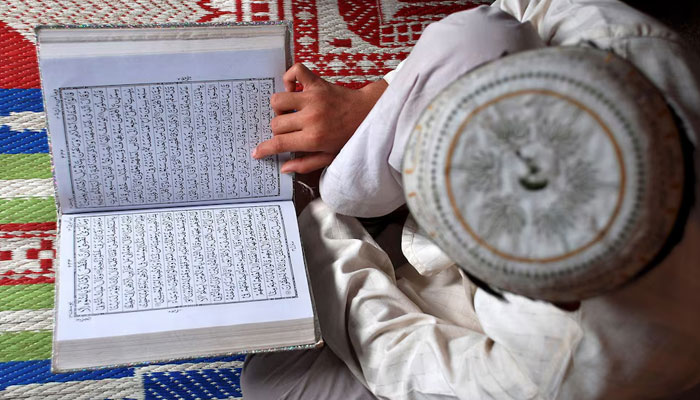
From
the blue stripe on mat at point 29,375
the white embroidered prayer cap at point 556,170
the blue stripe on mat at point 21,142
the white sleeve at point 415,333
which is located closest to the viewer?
the white embroidered prayer cap at point 556,170

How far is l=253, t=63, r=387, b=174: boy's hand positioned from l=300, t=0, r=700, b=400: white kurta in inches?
2.6

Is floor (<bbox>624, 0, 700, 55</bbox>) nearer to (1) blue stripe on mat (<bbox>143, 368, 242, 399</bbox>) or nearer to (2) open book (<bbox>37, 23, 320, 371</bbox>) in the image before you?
(2) open book (<bbox>37, 23, 320, 371</bbox>)

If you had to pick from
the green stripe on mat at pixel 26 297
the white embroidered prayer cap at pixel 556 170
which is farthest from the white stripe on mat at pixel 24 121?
the white embroidered prayer cap at pixel 556 170

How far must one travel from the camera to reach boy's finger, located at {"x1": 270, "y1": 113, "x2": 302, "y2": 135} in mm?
728

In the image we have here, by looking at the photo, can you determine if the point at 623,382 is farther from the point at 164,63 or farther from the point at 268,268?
the point at 164,63

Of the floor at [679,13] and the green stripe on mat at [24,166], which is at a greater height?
the floor at [679,13]

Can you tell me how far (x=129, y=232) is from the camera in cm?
73

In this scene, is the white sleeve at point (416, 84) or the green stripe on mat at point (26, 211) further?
the green stripe on mat at point (26, 211)

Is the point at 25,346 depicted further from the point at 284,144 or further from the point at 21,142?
the point at 284,144

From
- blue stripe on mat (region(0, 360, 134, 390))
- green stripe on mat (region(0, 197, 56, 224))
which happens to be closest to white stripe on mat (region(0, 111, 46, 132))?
green stripe on mat (region(0, 197, 56, 224))

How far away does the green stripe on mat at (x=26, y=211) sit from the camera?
103 cm

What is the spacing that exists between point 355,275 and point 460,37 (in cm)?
27

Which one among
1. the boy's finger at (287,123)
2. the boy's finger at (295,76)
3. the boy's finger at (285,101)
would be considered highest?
the boy's finger at (295,76)

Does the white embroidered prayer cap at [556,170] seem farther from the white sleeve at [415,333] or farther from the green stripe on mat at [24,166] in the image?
the green stripe on mat at [24,166]
